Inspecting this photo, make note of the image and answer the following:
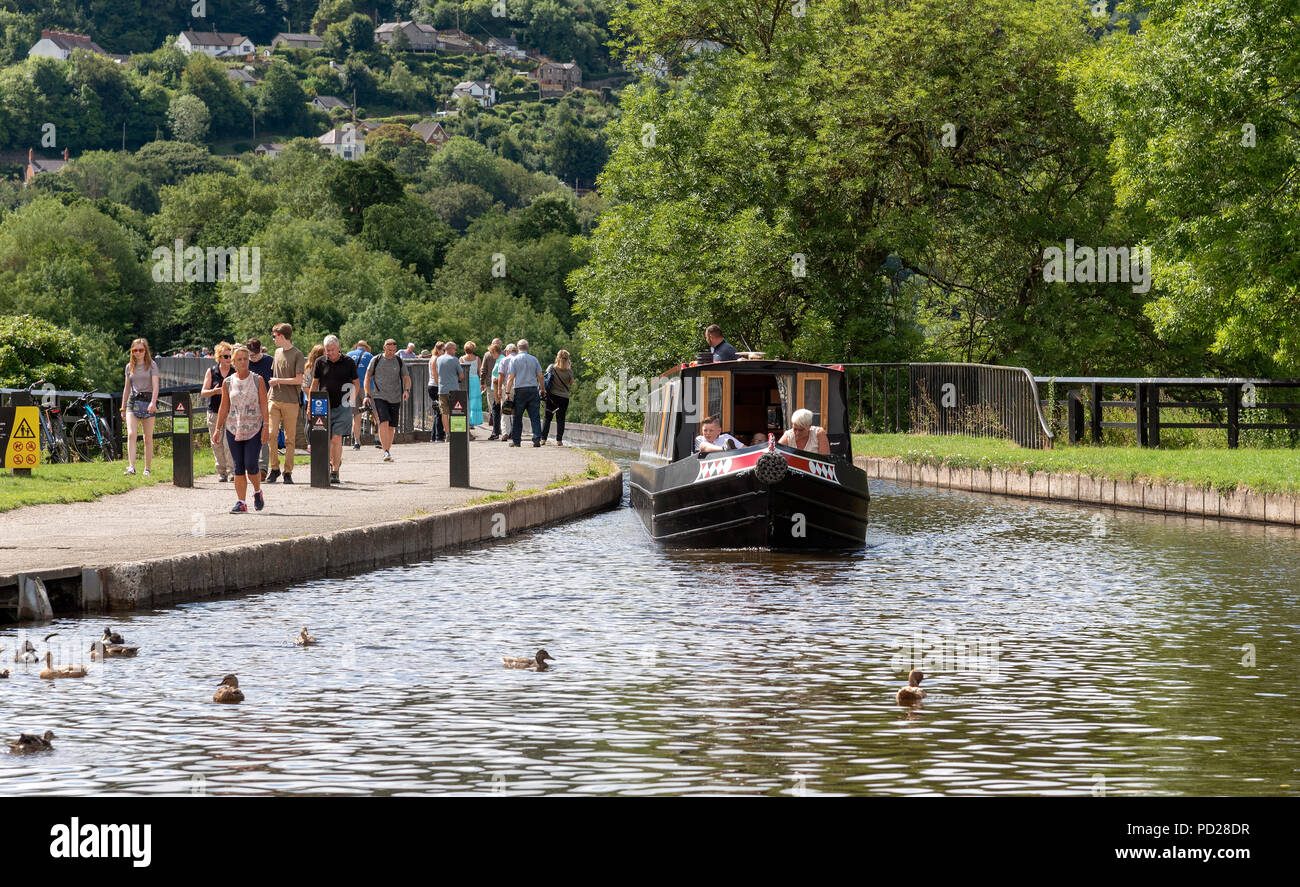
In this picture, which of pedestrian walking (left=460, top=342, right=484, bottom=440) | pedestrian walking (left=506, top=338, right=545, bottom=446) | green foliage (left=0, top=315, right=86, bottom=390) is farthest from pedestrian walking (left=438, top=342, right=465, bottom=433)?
green foliage (left=0, top=315, right=86, bottom=390)

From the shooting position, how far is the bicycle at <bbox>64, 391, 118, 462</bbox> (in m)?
27.2

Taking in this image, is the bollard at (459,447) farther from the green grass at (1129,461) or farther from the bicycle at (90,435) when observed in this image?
the green grass at (1129,461)

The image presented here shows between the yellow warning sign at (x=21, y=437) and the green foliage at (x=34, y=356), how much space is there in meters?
11.6

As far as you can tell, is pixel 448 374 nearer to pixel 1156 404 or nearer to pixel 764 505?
pixel 1156 404

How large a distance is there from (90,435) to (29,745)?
68.3 ft

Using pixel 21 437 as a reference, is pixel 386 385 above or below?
above

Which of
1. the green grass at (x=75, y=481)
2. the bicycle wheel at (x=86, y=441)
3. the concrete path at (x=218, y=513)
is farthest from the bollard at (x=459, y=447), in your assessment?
the bicycle wheel at (x=86, y=441)

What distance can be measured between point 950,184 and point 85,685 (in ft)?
112

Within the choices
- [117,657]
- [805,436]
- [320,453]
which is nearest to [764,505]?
[805,436]

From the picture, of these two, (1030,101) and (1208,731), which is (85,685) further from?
(1030,101)

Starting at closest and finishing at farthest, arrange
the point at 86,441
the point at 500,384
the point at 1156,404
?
the point at 1156,404 → the point at 86,441 → the point at 500,384

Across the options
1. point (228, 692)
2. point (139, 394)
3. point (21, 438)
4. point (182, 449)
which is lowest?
point (228, 692)

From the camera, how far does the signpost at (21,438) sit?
21516 mm

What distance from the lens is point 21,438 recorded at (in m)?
21.7
